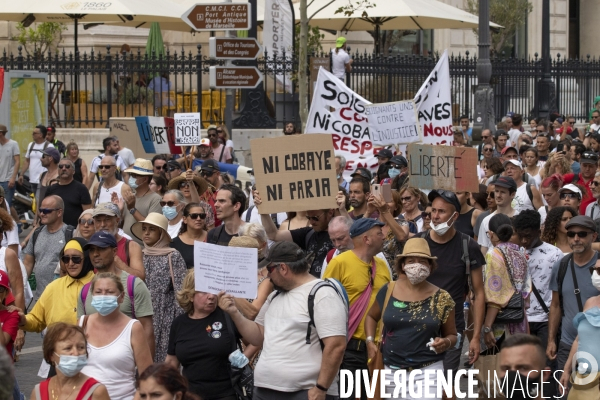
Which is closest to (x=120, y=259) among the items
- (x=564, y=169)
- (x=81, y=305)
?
(x=81, y=305)

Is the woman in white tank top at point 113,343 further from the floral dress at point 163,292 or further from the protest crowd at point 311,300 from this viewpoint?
the floral dress at point 163,292

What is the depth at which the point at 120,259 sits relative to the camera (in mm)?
7715

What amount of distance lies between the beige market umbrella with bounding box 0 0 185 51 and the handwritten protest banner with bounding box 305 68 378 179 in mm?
Answer: 8677

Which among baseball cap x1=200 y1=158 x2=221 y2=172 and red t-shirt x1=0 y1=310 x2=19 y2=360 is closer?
red t-shirt x1=0 y1=310 x2=19 y2=360

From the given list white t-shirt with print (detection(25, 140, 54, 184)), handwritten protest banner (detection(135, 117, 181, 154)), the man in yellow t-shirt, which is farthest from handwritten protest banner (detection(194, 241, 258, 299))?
white t-shirt with print (detection(25, 140, 54, 184))

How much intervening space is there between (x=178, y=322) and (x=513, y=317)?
7.58 ft

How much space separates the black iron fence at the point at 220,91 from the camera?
20.0 metres

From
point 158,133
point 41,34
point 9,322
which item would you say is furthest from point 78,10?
point 9,322

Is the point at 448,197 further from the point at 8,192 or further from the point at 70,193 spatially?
the point at 8,192

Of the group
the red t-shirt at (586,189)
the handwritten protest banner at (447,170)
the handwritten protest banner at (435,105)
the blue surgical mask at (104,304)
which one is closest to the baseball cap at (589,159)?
the red t-shirt at (586,189)

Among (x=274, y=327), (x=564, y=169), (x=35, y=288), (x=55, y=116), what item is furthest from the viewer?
(x=55, y=116)

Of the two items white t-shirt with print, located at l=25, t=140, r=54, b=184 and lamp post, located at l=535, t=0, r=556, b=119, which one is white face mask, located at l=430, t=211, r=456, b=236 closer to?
white t-shirt with print, located at l=25, t=140, r=54, b=184

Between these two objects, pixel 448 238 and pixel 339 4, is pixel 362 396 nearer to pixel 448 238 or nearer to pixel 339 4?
pixel 448 238

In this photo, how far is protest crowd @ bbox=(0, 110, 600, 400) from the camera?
6.13m
